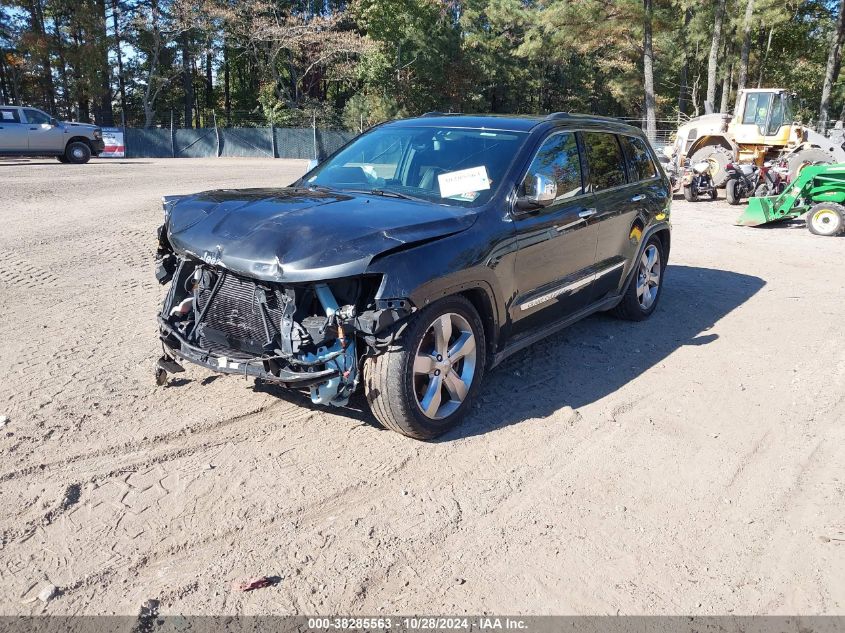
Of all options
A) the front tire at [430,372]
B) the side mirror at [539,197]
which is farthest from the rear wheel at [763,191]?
the front tire at [430,372]

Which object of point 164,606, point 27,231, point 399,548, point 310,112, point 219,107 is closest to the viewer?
point 164,606

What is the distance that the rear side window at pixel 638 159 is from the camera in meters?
6.25

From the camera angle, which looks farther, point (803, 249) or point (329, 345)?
point (803, 249)

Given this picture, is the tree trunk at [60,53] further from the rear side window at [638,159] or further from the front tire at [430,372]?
the front tire at [430,372]

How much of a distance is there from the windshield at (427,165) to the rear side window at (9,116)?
76.1 ft

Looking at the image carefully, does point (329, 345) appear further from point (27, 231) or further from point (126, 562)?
point (27, 231)

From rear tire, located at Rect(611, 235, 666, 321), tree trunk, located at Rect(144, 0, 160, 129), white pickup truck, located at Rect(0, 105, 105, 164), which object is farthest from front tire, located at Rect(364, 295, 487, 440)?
tree trunk, located at Rect(144, 0, 160, 129)

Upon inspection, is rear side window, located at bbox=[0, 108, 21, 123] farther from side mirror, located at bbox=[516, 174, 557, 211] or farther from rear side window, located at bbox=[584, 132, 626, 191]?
side mirror, located at bbox=[516, 174, 557, 211]

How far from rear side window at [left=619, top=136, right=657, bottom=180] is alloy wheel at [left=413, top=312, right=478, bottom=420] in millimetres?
2899

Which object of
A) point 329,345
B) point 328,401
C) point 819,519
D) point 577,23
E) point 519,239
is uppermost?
point 577,23

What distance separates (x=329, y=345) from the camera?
373 cm

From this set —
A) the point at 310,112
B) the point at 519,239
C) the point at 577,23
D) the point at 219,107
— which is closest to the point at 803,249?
the point at 519,239

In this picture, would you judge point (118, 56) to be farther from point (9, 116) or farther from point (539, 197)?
point (539, 197)

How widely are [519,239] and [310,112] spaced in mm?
37533
